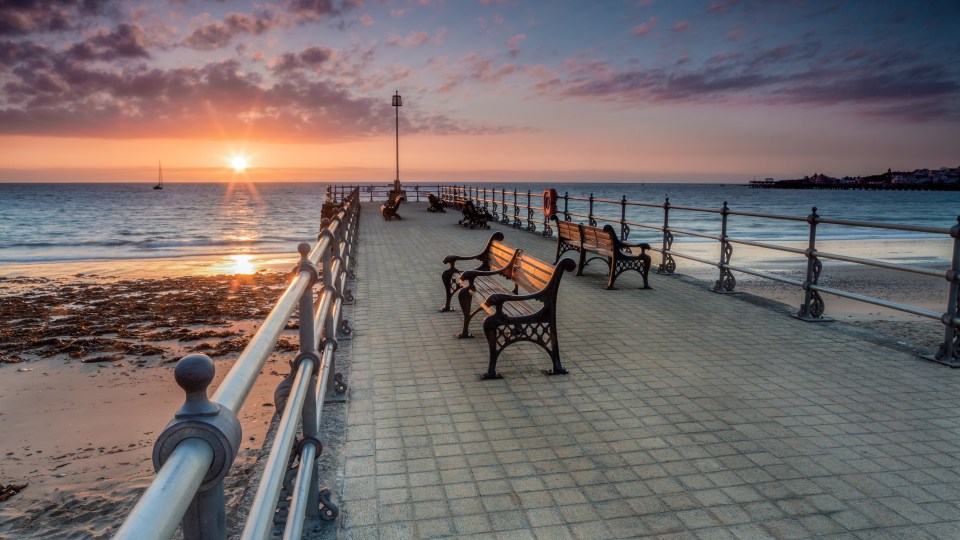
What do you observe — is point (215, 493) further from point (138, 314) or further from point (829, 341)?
point (138, 314)

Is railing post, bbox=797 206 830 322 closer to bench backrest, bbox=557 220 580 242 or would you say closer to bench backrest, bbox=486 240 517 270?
bench backrest, bbox=486 240 517 270

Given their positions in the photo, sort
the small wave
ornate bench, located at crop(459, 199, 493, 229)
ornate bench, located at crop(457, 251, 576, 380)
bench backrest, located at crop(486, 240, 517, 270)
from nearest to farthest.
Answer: ornate bench, located at crop(457, 251, 576, 380) → bench backrest, located at crop(486, 240, 517, 270) → ornate bench, located at crop(459, 199, 493, 229) → the small wave

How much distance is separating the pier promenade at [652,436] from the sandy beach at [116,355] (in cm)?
144

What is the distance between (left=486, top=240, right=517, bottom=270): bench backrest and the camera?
7.85m

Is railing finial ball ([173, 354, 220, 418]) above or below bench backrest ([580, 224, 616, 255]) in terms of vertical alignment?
above

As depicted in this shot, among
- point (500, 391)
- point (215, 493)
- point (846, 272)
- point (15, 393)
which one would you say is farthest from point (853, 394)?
point (846, 272)

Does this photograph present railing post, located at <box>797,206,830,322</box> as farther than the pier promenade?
Yes

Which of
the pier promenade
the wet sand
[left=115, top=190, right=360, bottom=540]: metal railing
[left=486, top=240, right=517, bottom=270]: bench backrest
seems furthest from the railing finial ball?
[left=486, top=240, right=517, bottom=270]: bench backrest

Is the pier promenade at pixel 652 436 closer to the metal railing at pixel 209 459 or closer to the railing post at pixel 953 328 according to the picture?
the railing post at pixel 953 328

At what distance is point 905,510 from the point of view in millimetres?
3545

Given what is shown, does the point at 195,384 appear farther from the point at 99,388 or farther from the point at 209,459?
the point at 99,388

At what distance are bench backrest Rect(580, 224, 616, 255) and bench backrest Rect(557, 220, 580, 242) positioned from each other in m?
0.32

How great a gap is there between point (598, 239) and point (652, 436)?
6443 mm

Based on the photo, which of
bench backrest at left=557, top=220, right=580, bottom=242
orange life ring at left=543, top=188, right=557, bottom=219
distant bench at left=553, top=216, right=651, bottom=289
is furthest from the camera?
orange life ring at left=543, top=188, right=557, bottom=219
